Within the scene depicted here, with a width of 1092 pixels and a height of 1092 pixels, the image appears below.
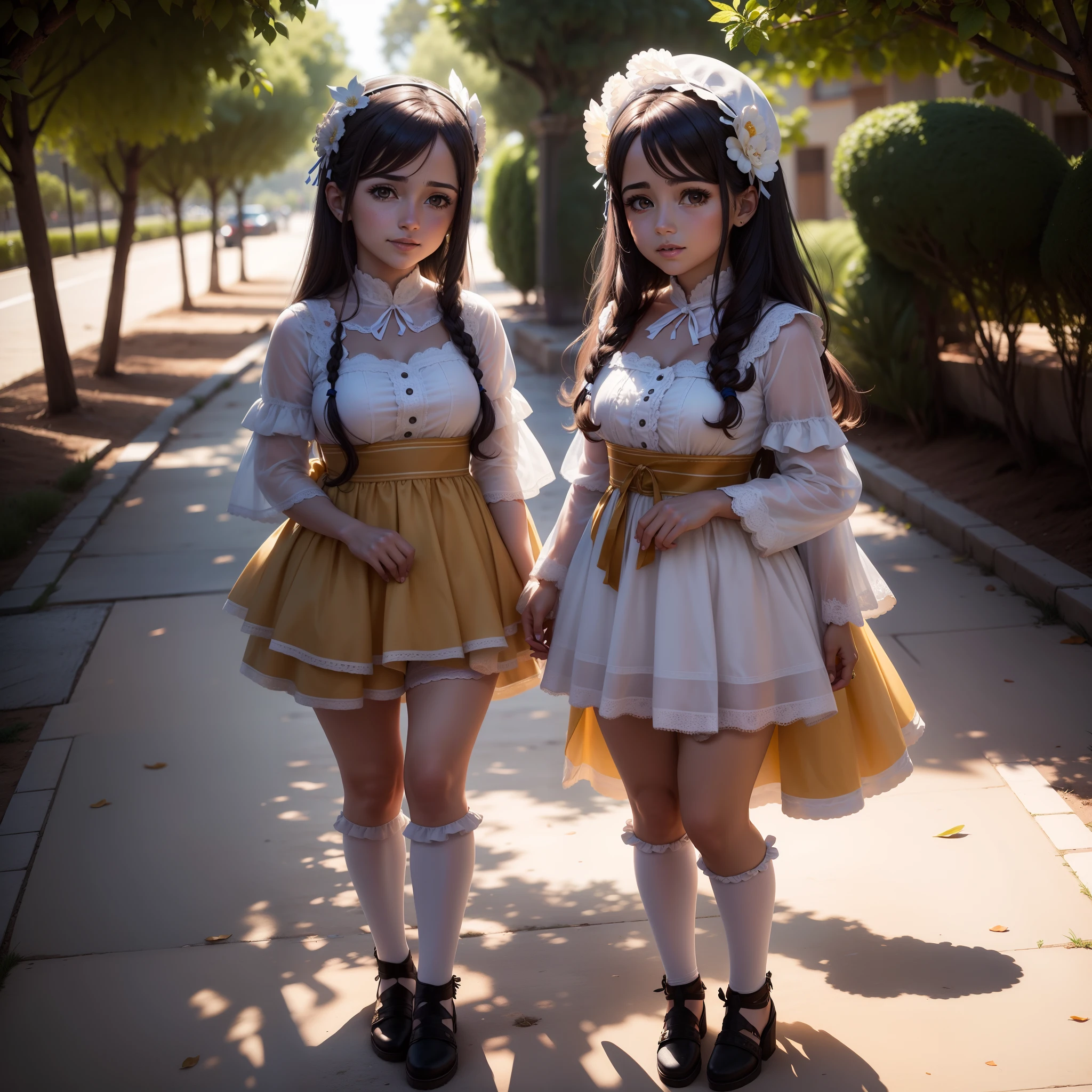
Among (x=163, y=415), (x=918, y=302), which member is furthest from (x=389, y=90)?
(x=163, y=415)

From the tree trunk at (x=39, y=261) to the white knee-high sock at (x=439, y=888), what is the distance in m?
8.52

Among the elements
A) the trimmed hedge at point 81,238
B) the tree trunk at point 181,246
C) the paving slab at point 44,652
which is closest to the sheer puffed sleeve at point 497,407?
the paving slab at point 44,652

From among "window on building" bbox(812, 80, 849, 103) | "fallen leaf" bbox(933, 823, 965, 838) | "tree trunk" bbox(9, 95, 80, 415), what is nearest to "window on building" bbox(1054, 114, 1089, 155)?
"tree trunk" bbox(9, 95, 80, 415)

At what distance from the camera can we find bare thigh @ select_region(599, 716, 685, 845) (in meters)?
2.46

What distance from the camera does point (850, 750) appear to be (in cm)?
246

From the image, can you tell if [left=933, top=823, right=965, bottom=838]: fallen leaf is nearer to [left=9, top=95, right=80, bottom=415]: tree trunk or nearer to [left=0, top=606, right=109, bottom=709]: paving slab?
[left=0, top=606, right=109, bottom=709]: paving slab

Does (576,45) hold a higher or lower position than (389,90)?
higher

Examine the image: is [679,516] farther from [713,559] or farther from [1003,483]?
[1003,483]

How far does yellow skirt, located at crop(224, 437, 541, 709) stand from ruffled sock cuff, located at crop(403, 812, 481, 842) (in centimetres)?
29

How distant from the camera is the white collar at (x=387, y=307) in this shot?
265 cm

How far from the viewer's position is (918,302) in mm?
8398

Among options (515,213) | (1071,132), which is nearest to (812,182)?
(515,213)

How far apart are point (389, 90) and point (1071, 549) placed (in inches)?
175

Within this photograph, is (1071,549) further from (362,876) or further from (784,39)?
(362,876)
